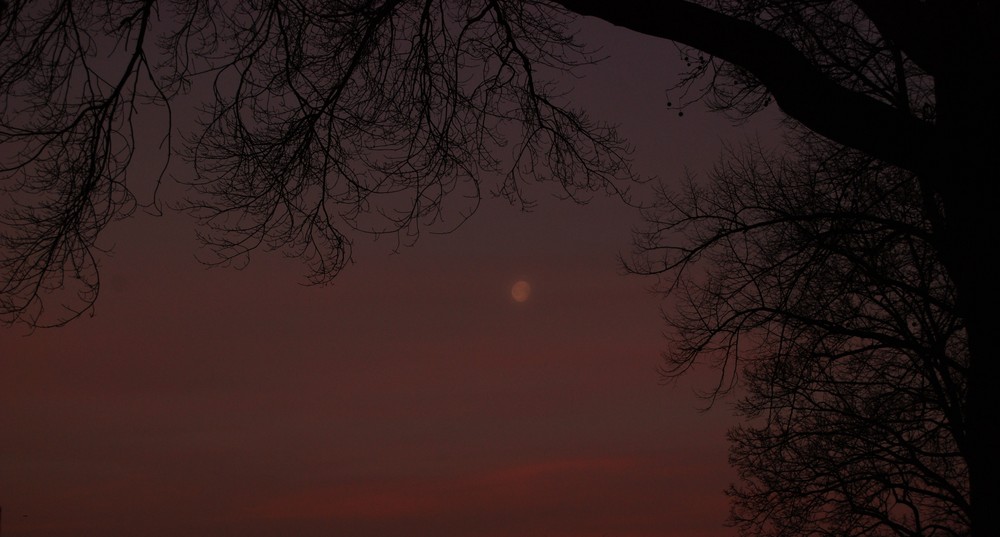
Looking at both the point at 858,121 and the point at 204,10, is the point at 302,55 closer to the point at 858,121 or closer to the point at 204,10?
the point at 204,10

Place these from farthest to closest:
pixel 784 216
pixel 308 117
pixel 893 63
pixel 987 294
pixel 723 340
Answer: pixel 893 63
pixel 723 340
pixel 784 216
pixel 308 117
pixel 987 294

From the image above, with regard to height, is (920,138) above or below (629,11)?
below

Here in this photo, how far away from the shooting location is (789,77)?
517cm

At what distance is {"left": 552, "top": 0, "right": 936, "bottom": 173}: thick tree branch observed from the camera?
5.18 metres

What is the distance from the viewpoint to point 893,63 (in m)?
9.74

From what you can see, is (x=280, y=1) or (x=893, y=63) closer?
(x=280, y=1)

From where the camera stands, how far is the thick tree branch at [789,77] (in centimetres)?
518

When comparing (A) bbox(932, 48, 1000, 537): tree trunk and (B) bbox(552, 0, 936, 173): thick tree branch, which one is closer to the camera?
(A) bbox(932, 48, 1000, 537): tree trunk

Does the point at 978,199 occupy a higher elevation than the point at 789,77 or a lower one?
lower

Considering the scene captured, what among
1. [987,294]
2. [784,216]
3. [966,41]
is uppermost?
[784,216]

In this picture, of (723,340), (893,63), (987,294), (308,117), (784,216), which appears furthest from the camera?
(893,63)

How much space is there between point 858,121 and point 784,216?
3332mm

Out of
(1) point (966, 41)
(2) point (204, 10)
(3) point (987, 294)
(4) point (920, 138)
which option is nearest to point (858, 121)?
(4) point (920, 138)

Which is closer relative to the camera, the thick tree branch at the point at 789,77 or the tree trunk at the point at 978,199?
the tree trunk at the point at 978,199
